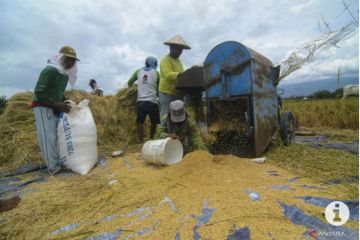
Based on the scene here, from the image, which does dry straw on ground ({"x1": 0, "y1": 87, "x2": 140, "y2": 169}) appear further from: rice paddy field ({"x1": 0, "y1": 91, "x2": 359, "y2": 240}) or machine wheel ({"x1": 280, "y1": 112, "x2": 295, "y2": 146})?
machine wheel ({"x1": 280, "y1": 112, "x2": 295, "y2": 146})

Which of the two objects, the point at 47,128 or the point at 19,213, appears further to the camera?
the point at 47,128

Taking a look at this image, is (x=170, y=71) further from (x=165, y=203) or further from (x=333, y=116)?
(x=333, y=116)

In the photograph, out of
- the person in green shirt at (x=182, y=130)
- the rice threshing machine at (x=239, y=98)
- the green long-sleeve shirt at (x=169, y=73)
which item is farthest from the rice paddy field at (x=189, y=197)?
the green long-sleeve shirt at (x=169, y=73)

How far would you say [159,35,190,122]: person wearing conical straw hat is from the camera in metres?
4.79

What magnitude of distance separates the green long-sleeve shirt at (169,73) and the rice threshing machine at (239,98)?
0.15m

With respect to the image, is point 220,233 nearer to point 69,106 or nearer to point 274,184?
point 274,184

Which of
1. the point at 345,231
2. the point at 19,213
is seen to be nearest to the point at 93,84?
the point at 19,213

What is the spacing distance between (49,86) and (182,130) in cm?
198

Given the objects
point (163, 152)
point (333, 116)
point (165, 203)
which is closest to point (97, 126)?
point (163, 152)

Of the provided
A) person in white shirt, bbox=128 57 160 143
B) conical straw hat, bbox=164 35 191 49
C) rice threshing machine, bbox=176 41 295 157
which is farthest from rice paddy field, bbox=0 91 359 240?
conical straw hat, bbox=164 35 191 49

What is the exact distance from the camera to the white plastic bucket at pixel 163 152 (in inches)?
137

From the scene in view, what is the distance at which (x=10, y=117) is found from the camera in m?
5.39

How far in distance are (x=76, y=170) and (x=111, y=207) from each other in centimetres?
154
